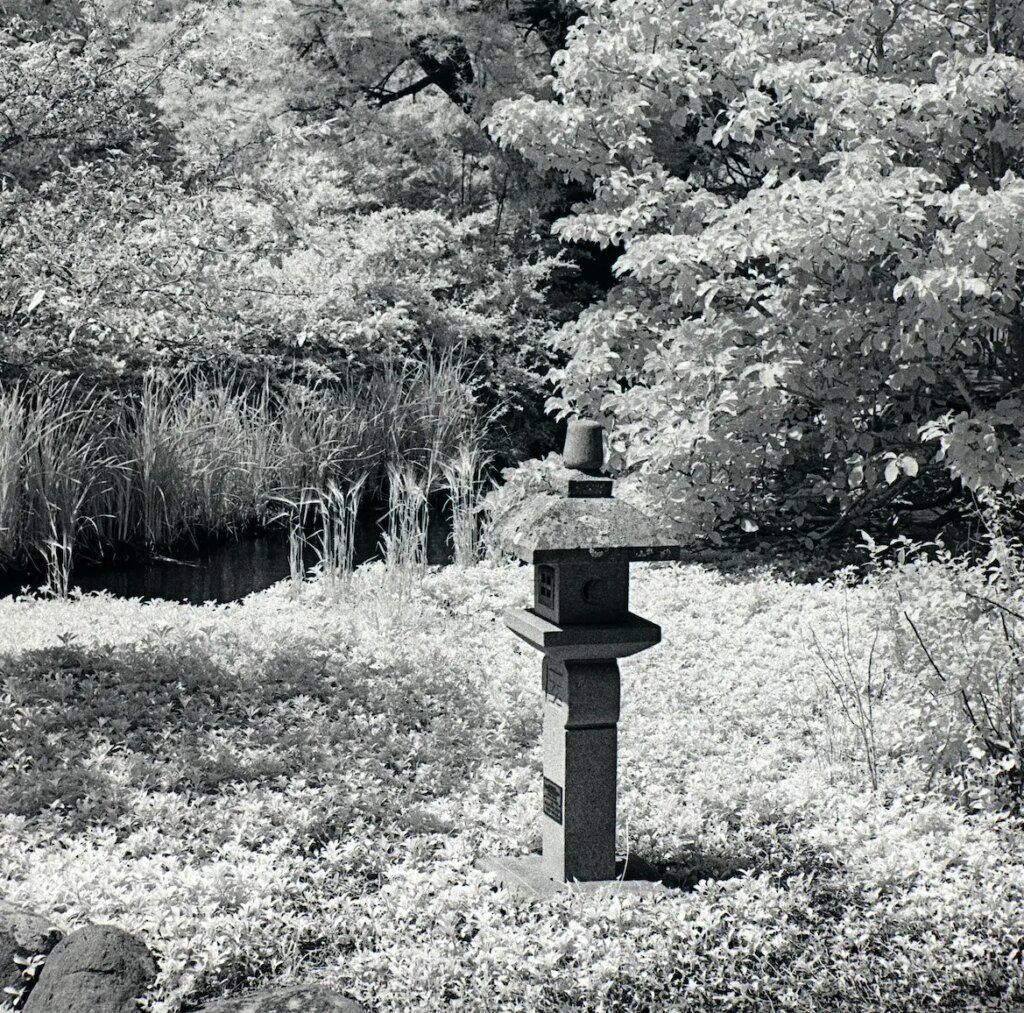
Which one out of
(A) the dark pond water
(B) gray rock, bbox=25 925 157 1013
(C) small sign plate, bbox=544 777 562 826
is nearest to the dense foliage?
(A) the dark pond water

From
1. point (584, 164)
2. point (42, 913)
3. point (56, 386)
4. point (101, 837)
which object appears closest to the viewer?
point (42, 913)

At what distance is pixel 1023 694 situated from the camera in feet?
13.7

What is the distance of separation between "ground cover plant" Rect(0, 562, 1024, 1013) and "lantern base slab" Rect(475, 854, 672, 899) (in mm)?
45

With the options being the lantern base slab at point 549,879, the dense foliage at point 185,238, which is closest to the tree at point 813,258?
the dense foliage at point 185,238

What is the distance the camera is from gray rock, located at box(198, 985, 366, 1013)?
2.83 metres

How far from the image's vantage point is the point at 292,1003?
285 centimetres

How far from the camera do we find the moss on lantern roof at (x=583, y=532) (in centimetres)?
327

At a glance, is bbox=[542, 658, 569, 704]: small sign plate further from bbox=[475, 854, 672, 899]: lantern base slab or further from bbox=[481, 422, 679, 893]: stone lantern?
bbox=[475, 854, 672, 899]: lantern base slab

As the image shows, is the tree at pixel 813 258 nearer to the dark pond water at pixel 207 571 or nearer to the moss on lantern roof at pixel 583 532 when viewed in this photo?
the dark pond water at pixel 207 571

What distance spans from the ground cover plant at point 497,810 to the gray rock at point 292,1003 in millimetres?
118

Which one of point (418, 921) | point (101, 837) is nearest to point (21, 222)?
point (101, 837)

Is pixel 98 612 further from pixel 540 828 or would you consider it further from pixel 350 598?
pixel 540 828

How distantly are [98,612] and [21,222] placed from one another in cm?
228

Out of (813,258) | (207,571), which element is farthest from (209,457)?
(813,258)
